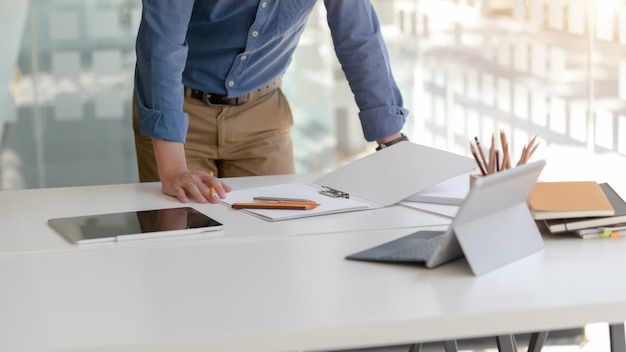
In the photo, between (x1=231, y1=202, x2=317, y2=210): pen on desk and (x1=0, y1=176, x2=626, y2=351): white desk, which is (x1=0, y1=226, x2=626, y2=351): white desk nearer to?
(x1=0, y1=176, x2=626, y2=351): white desk

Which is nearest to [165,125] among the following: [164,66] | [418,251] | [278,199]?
[164,66]

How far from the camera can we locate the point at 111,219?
60.4 inches

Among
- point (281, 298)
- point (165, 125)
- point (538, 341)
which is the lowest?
point (538, 341)

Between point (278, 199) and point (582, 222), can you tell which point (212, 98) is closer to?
point (278, 199)

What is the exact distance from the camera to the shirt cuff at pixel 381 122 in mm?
2117

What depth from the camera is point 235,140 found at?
228 cm

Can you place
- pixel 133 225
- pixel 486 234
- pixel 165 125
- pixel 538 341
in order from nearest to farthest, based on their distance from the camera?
pixel 486 234 < pixel 133 225 < pixel 165 125 < pixel 538 341

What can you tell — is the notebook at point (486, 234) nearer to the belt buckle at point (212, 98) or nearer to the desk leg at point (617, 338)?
the desk leg at point (617, 338)

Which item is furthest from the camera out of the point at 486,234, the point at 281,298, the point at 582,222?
the point at 582,222

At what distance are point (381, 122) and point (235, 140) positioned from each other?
38cm

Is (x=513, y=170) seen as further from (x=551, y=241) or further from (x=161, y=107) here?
(x=161, y=107)

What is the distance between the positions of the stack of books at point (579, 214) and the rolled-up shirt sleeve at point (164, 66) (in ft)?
2.61

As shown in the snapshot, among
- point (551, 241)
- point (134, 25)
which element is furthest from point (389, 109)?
point (134, 25)

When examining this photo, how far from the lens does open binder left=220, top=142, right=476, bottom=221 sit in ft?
5.23
